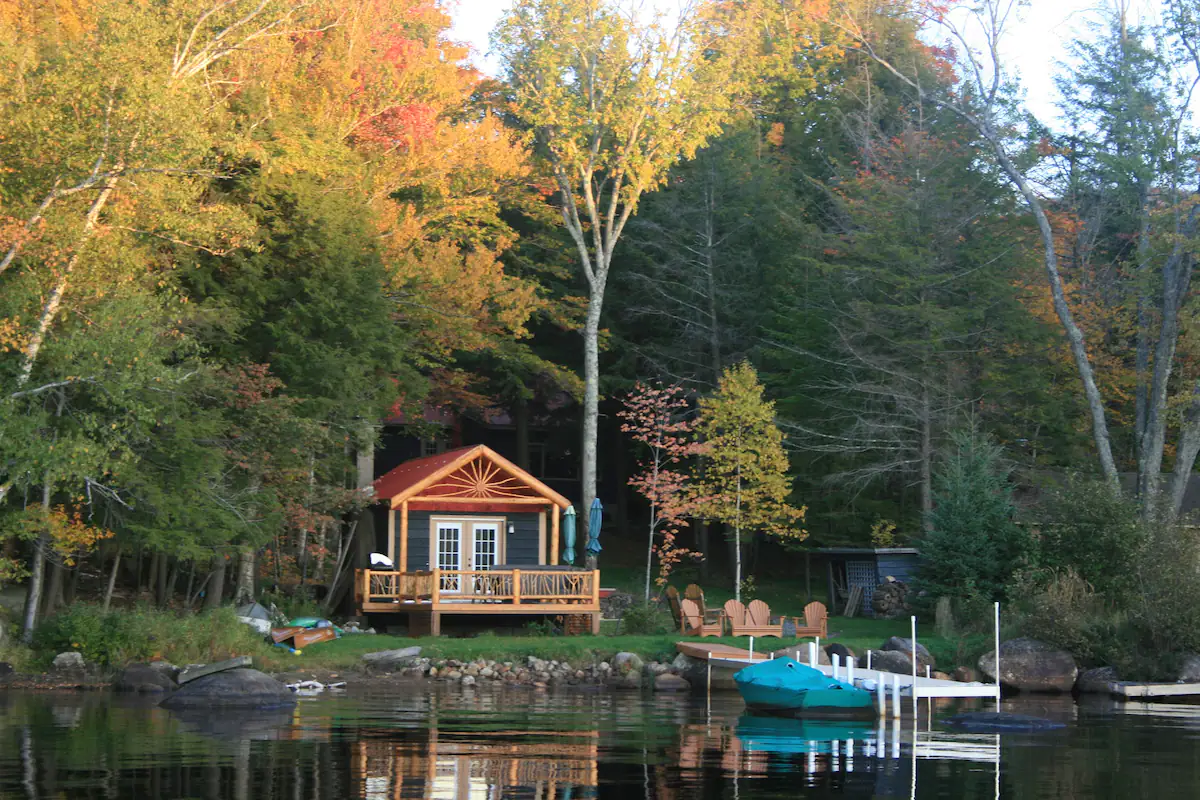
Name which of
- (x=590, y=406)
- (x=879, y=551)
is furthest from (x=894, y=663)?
(x=590, y=406)

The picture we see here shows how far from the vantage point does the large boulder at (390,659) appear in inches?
943

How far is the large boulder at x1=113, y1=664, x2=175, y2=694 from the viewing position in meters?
21.4

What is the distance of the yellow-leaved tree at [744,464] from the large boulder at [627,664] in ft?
28.2

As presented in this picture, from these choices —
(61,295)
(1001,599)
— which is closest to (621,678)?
(1001,599)

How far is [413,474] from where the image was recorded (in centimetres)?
3094

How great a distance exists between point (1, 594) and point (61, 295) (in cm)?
908

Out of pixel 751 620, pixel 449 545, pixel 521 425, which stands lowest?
pixel 751 620

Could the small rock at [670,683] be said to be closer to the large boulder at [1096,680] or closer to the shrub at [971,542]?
the large boulder at [1096,680]

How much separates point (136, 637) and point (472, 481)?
→ 31.4 feet

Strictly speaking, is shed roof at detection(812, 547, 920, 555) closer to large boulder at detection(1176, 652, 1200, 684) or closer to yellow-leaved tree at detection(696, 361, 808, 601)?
yellow-leaved tree at detection(696, 361, 808, 601)

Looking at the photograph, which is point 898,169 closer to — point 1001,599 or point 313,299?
point 1001,599

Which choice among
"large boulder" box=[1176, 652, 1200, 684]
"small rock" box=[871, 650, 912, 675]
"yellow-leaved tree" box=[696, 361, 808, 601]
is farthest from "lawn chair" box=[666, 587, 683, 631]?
"large boulder" box=[1176, 652, 1200, 684]

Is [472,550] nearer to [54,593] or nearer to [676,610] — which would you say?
[676,610]

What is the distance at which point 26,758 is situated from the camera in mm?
13523
